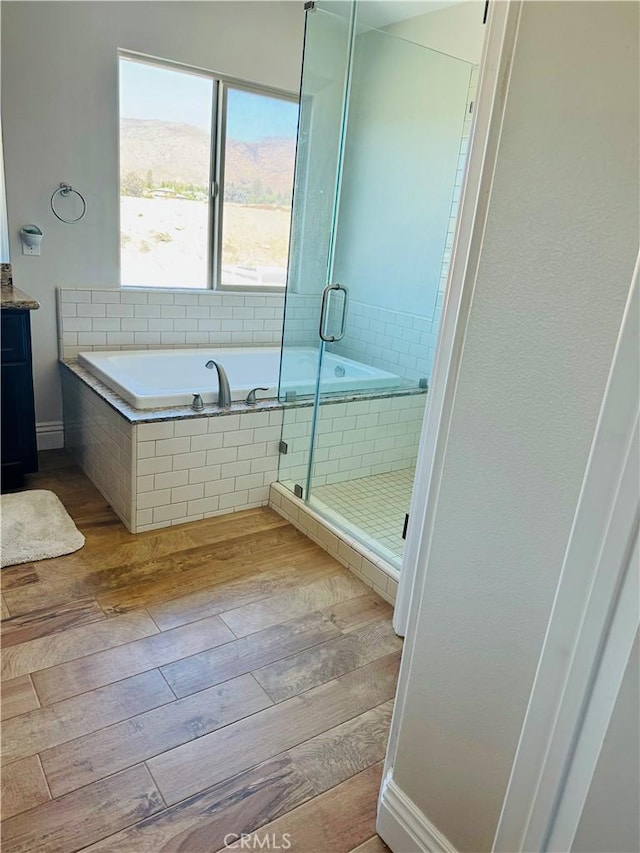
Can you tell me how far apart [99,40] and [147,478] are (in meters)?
2.34

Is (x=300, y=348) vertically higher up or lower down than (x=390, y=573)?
higher up

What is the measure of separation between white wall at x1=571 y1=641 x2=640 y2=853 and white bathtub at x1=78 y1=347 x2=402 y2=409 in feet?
7.33

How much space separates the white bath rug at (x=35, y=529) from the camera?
240cm

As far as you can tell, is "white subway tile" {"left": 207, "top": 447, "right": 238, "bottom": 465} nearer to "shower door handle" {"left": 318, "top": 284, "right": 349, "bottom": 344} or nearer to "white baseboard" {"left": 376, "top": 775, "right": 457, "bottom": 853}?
"shower door handle" {"left": 318, "top": 284, "right": 349, "bottom": 344}

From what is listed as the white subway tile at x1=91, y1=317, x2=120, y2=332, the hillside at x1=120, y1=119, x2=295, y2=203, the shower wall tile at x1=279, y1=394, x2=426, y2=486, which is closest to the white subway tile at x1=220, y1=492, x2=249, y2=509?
the shower wall tile at x1=279, y1=394, x2=426, y2=486

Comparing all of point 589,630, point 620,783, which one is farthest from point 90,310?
point 620,783

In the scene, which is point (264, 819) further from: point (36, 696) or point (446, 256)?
point (446, 256)

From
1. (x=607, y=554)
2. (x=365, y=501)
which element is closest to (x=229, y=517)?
(x=365, y=501)

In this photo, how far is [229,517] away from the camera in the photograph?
2896 mm

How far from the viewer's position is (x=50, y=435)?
3.49 meters

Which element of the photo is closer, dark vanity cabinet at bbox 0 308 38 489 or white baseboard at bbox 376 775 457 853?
white baseboard at bbox 376 775 457 853

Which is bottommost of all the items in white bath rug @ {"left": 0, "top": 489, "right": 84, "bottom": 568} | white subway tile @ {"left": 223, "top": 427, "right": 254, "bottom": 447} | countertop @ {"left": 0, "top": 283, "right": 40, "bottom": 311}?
white bath rug @ {"left": 0, "top": 489, "right": 84, "bottom": 568}

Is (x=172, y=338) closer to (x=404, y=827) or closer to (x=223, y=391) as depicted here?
(x=223, y=391)

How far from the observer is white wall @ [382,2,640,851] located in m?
0.87
